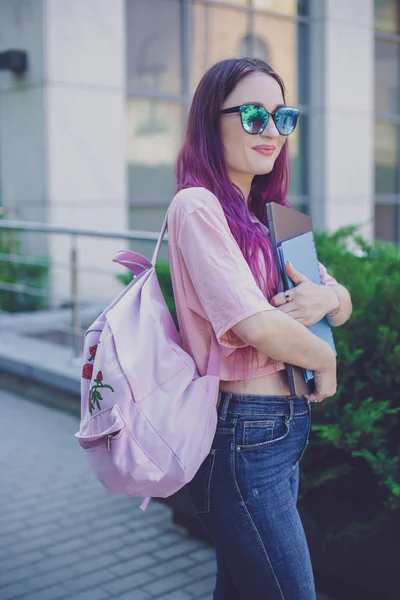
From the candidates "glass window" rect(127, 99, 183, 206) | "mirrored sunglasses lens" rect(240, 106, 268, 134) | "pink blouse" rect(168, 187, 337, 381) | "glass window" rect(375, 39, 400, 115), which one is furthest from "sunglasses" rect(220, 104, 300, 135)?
"glass window" rect(375, 39, 400, 115)

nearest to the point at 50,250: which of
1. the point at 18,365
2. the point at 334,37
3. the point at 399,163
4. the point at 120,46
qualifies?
the point at 120,46

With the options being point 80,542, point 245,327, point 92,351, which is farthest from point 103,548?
point 245,327

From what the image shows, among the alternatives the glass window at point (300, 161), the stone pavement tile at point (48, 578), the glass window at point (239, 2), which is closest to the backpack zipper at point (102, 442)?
the stone pavement tile at point (48, 578)

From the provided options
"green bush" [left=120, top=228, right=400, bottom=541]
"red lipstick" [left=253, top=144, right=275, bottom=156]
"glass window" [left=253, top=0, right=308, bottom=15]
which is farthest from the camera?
"glass window" [left=253, top=0, right=308, bottom=15]

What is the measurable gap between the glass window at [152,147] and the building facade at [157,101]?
2 centimetres

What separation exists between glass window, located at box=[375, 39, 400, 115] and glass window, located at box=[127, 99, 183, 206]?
4763 millimetres

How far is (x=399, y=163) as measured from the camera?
15.4 meters

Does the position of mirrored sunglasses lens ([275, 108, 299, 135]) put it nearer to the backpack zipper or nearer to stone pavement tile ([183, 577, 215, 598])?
the backpack zipper

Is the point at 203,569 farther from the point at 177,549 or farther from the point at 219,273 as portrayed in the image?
the point at 219,273

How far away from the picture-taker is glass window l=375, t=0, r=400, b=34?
14750mm

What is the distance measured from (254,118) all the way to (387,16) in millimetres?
14015

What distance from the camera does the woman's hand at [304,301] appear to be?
6.89ft

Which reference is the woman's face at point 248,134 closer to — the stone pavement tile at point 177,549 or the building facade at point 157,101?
the stone pavement tile at point 177,549

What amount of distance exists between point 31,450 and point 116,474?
3.62 metres
